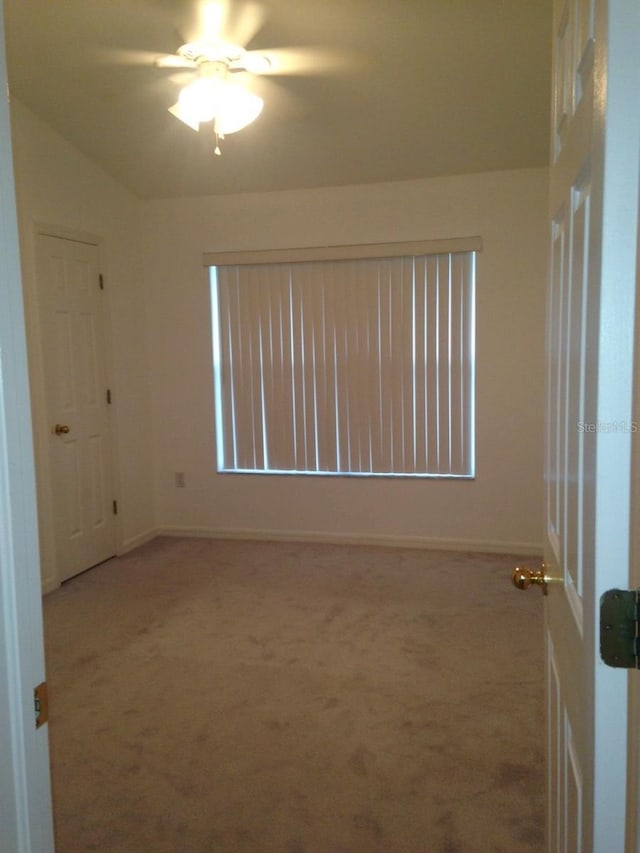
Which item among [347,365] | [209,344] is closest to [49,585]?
[209,344]

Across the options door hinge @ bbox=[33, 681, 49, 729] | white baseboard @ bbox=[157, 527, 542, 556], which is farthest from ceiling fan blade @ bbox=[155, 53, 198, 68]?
white baseboard @ bbox=[157, 527, 542, 556]

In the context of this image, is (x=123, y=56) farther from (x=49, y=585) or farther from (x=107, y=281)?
(x=49, y=585)

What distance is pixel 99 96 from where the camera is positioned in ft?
11.7

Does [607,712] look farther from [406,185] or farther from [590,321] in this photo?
[406,185]

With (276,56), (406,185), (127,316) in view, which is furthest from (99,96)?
(406,185)

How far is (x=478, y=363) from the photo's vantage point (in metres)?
4.43

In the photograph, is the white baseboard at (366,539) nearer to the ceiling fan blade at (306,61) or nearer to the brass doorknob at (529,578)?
the ceiling fan blade at (306,61)

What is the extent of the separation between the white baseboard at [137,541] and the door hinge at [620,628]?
14.1 ft

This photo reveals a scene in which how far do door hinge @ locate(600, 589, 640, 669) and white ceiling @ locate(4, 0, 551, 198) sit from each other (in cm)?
271

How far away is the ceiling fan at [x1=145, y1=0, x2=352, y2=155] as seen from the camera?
2750 millimetres

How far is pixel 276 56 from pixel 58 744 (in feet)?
9.77

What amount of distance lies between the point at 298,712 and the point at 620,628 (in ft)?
6.93

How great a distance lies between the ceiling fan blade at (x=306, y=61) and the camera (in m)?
3.03

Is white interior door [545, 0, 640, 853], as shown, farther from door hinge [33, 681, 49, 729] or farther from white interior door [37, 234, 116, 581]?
white interior door [37, 234, 116, 581]
